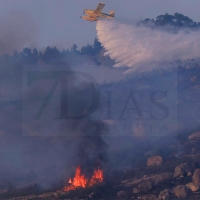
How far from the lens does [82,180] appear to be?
51.9 m

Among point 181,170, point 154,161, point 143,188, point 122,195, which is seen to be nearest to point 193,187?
point 181,170

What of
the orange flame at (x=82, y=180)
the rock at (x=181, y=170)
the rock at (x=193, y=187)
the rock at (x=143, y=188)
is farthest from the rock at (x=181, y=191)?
the orange flame at (x=82, y=180)

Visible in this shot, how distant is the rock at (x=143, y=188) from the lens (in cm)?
4887

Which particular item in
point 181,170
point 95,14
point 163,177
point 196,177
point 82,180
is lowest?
point 82,180

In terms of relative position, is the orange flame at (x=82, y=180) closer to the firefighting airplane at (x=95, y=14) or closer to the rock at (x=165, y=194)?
the rock at (x=165, y=194)

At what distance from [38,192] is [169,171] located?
16.1 meters

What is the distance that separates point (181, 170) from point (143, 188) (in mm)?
5561

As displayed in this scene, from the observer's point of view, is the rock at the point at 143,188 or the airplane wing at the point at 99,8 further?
the airplane wing at the point at 99,8

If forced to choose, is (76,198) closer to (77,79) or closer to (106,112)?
(106,112)

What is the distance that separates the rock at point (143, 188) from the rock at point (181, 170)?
4.08 m

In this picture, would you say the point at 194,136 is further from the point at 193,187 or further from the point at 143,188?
the point at 143,188

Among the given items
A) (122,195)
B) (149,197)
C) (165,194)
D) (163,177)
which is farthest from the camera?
(163,177)

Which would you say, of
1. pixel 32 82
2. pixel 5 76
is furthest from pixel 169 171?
pixel 5 76

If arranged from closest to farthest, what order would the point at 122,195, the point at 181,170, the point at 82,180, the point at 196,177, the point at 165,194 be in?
the point at 165,194 → the point at 122,195 → the point at 196,177 → the point at 181,170 → the point at 82,180
